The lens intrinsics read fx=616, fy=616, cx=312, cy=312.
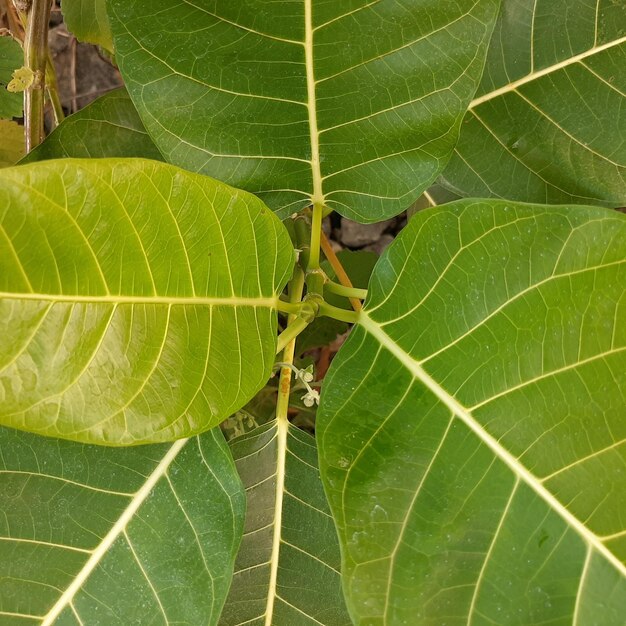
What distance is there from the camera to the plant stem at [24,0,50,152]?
33.5 inches

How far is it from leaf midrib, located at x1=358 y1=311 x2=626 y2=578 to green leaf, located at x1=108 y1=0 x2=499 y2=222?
187 mm

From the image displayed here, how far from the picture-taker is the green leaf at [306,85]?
0.59m

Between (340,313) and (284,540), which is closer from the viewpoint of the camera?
(340,313)

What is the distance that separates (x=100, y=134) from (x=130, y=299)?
403 millimetres

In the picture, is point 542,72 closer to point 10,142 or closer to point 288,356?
point 288,356

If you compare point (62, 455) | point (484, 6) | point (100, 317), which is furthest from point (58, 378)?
point (484, 6)

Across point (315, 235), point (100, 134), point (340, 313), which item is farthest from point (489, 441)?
point (100, 134)

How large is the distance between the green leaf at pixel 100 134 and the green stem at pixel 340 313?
34 cm

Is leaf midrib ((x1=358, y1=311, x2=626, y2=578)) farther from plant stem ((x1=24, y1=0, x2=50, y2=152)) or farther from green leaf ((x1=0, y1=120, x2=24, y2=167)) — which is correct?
green leaf ((x1=0, y1=120, x2=24, y2=167))

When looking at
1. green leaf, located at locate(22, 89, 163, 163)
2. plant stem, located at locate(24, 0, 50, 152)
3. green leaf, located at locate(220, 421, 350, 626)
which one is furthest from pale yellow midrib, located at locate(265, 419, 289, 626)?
plant stem, located at locate(24, 0, 50, 152)

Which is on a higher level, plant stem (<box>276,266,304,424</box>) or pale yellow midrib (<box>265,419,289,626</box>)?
plant stem (<box>276,266,304,424</box>)

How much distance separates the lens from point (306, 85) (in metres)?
0.64

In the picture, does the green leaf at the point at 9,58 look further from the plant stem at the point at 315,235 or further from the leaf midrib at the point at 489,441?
the leaf midrib at the point at 489,441

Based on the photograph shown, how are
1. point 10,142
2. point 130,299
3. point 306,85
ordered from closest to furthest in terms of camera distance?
point 130,299 → point 306,85 → point 10,142
